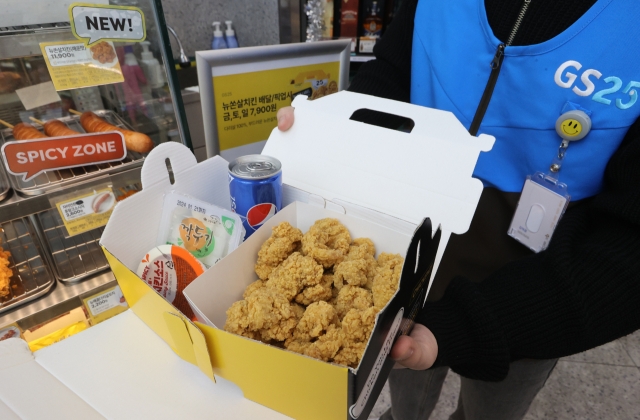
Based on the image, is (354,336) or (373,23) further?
(373,23)

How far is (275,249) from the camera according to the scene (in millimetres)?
767

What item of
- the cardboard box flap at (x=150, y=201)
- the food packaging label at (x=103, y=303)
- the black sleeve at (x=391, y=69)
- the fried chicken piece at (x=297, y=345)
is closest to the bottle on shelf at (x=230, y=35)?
the black sleeve at (x=391, y=69)

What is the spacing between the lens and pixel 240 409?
600 mm

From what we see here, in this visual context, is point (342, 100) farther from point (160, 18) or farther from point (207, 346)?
point (207, 346)

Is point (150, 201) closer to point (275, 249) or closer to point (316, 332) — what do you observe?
point (275, 249)

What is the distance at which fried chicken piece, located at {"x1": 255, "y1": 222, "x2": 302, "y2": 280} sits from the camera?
2.52ft

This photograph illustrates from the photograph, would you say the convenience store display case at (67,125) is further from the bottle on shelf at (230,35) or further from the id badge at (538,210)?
the id badge at (538,210)

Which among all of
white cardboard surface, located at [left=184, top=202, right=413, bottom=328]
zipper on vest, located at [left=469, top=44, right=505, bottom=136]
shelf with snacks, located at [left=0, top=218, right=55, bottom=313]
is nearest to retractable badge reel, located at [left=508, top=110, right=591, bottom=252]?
zipper on vest, located at [left=469, top=44, right=505, bottom=136]

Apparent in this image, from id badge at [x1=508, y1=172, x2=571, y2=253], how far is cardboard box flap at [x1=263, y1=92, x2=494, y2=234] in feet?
0.59

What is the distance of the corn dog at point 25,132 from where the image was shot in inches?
38.5

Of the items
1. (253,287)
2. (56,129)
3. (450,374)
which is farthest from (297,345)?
(450,374)

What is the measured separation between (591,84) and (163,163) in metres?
0.88

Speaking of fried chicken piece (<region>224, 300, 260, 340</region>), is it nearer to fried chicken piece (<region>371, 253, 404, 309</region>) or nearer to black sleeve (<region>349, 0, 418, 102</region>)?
fried chicken piece (<region>371, 253, 404, 309</region>)

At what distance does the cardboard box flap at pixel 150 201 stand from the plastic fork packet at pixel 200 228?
3cm
